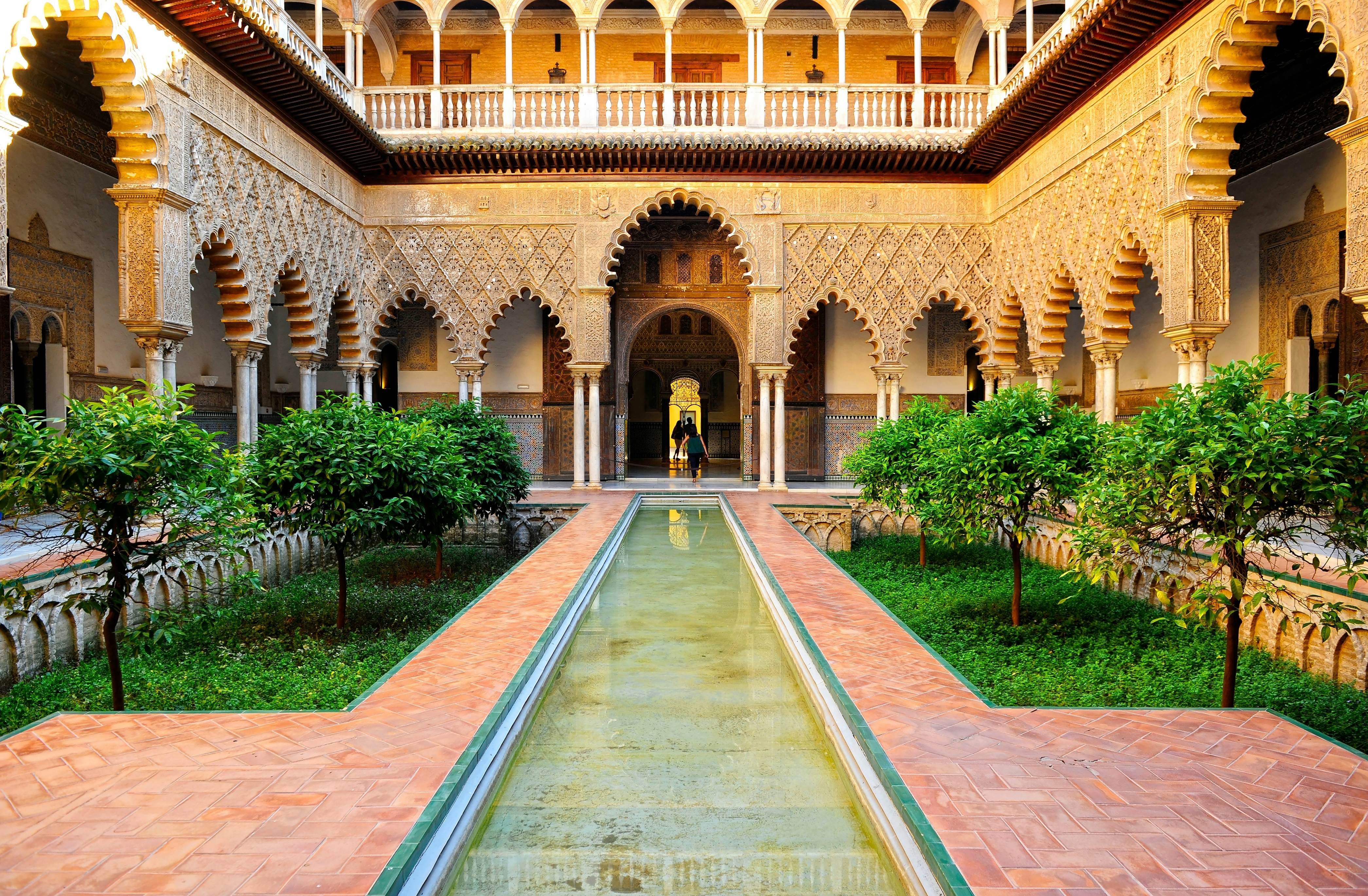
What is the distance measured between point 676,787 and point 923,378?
521 inches

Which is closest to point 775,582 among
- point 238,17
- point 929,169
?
point 238,17

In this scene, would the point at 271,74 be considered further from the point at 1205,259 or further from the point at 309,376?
the point at 1205,259

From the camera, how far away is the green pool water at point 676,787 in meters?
2.51

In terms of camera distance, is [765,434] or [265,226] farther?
[765,434]

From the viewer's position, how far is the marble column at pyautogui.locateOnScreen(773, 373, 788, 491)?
13.2 m

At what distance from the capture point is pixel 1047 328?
11.2m

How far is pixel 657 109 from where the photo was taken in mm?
12617

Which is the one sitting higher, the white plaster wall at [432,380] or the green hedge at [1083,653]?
the white plaster wall at [432,380]

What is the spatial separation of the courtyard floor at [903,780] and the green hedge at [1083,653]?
114 cm

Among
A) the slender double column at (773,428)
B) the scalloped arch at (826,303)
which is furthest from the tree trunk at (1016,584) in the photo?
the scalloped arch at (826,303)

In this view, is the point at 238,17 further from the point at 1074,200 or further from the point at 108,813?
the point at 1074,200

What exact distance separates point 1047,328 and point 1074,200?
178cm

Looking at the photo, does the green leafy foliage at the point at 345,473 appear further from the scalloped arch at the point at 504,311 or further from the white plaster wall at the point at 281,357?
the white plaster wall at the point at 281,357

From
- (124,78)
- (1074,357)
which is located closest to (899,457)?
(124,78)
